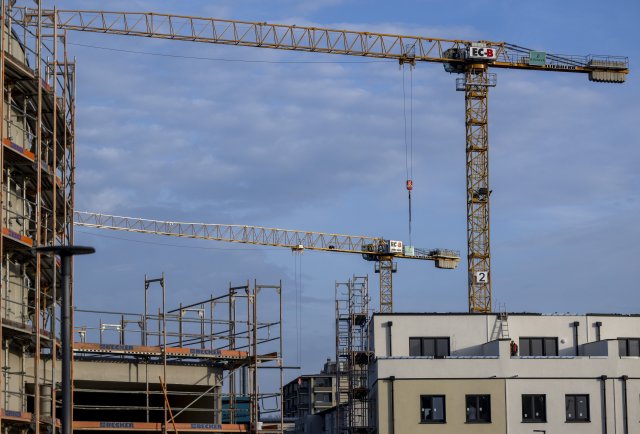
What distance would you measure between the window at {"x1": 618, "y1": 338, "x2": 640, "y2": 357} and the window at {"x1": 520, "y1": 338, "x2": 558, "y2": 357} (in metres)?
3.72

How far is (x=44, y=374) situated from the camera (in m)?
44.4

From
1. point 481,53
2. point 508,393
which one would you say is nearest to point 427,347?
point 508,393

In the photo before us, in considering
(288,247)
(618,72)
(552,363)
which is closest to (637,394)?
(552,363)

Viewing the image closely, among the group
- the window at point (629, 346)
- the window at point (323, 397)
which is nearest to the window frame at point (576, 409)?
the window at point (629, 346)

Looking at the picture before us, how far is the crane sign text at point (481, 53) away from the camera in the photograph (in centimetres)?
12656

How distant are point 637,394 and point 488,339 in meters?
8.98

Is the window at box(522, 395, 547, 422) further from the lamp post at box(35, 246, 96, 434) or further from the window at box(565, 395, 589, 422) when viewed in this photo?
the lamp post at box(35, 246, 96, 434)

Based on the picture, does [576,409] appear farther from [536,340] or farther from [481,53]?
[481,53]

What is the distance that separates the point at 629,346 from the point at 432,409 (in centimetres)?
1267

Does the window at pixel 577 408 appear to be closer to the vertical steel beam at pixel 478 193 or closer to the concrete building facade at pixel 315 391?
the vertical steel beam at pixel 478 193

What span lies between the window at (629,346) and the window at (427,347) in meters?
10.0

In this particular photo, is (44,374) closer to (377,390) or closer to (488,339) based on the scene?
(377,390)

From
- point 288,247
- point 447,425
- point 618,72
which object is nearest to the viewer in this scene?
point 447,425

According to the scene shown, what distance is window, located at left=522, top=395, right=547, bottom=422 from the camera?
7050 centimetres
